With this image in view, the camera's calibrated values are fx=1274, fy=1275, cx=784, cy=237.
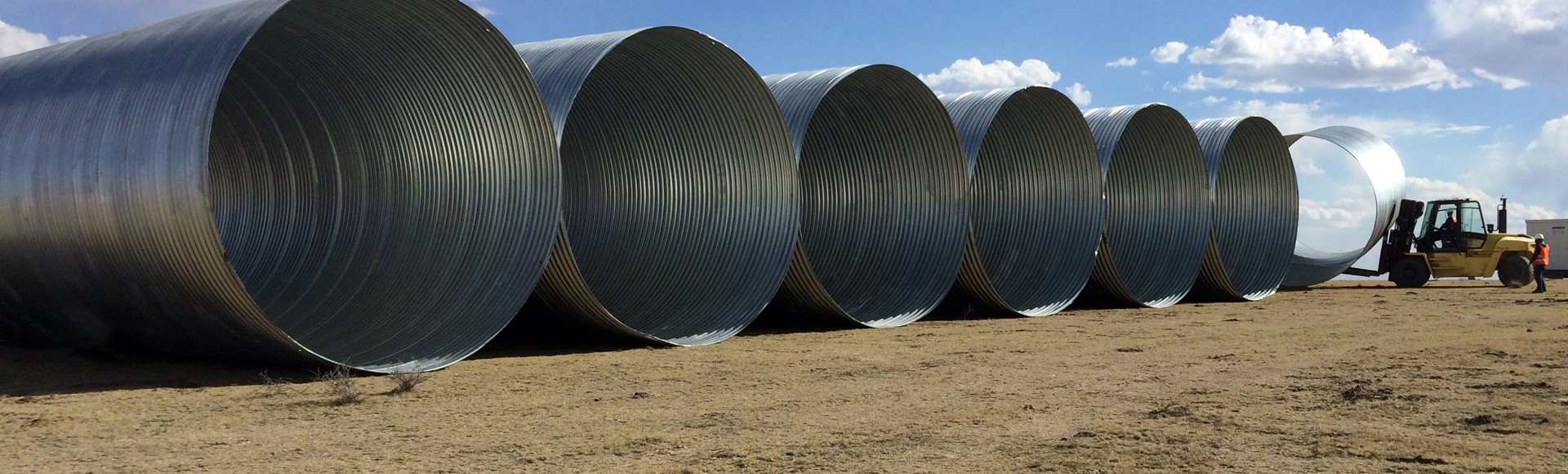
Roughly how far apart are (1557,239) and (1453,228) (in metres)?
10.0

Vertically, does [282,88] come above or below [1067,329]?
above

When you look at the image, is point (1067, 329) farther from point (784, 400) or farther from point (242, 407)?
point (242, 407)

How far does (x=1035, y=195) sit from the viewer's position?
1778 cm

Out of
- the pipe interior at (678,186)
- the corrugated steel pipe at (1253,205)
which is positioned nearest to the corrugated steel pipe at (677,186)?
the pipe interior at (678,186)

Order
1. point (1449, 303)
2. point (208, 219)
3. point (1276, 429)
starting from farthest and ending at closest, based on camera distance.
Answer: point (1449, 303)
point (208, 219)
point (1276, 429)

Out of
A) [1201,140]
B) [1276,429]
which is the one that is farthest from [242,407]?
[1201,140]

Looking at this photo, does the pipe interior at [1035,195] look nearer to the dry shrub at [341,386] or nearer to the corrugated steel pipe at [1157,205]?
the corrugated steel pipe at [1157,205]

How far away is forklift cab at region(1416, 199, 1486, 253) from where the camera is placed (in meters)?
23.9

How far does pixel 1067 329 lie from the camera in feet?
47.8

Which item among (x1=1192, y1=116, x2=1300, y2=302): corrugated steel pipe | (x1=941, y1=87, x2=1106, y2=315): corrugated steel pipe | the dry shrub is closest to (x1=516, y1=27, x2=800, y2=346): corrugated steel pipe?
the dry shrub

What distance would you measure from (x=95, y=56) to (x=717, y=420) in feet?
18.9

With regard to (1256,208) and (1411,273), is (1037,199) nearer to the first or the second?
(1256,208)

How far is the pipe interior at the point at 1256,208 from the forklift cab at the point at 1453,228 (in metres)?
4.32

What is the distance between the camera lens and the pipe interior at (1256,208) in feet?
68.7
